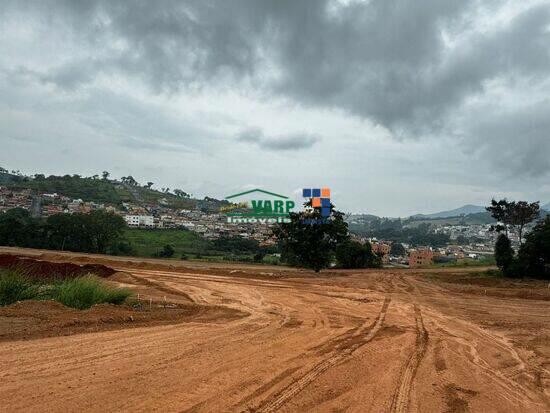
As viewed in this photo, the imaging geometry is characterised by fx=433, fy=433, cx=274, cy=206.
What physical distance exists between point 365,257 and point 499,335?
32.5 meters

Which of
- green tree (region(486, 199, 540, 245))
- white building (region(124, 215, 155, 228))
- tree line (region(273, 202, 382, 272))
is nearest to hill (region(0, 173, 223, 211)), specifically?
white building (region(124, 215, 155, 228))

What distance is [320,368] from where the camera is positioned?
687 centimetres

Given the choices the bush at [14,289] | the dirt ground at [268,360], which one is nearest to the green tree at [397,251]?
the dirt ground at [268,360]

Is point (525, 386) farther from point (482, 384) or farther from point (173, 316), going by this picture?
point (173, 316)

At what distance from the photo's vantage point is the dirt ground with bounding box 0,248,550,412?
5.27 metres

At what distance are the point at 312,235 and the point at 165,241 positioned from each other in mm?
48063

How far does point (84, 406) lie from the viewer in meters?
4.76

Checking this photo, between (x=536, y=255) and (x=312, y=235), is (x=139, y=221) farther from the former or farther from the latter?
(x=536, y=255)

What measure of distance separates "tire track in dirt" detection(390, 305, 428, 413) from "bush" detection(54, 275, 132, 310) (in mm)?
8364

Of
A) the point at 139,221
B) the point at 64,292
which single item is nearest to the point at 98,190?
the point at 139,221

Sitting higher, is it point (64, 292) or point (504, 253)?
point (504, 253)

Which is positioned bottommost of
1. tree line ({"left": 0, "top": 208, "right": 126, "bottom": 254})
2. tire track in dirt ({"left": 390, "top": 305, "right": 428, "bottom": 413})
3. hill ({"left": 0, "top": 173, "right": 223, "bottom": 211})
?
tire track in dirt ({"left": 390, "top": 305, "right": 428, "bottom": 413})

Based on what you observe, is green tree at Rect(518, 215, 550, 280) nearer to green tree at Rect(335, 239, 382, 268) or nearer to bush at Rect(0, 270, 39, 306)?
green tree at Rect(335, 239, 382, 268)

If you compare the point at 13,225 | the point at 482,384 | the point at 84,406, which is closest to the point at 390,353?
the point at 482,384
